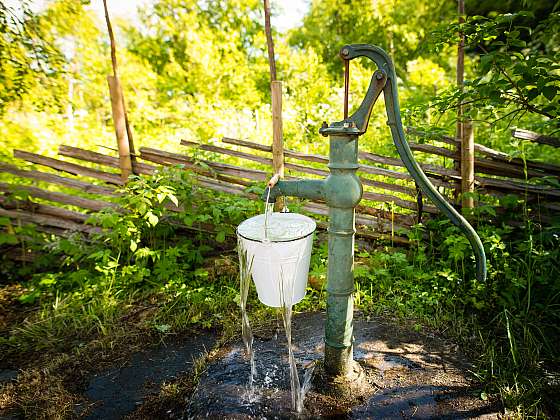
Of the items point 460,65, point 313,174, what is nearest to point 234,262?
point 313,174

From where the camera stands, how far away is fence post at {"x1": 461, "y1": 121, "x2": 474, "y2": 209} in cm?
270

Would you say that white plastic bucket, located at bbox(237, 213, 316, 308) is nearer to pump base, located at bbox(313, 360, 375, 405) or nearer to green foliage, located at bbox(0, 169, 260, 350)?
pump base, located at bbox(313, 360, 375, 405)

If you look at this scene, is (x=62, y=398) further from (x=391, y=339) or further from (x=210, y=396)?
(x=391, y=339)

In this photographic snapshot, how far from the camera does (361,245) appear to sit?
311 cm

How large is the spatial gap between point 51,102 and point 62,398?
3.06 m

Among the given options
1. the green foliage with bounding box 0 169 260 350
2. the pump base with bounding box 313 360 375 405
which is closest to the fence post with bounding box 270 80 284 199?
the green foliage with bounding box 0 169 260 350

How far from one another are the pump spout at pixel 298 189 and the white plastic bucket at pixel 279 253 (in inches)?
3.7

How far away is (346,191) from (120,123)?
96.3 inches

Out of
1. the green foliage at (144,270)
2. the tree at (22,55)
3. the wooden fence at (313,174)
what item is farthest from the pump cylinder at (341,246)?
the tree at (22,55)

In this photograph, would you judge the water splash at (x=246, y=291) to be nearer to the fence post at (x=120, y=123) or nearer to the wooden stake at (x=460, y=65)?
the wooden stake at (x=460, y=65)

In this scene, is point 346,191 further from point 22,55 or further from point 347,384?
point 22,55

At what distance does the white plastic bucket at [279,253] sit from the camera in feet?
4.47

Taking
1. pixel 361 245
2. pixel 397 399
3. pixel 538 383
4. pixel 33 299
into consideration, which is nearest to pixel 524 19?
pixel 361 245

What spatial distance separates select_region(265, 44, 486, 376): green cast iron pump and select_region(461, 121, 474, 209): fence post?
1.60 meters
